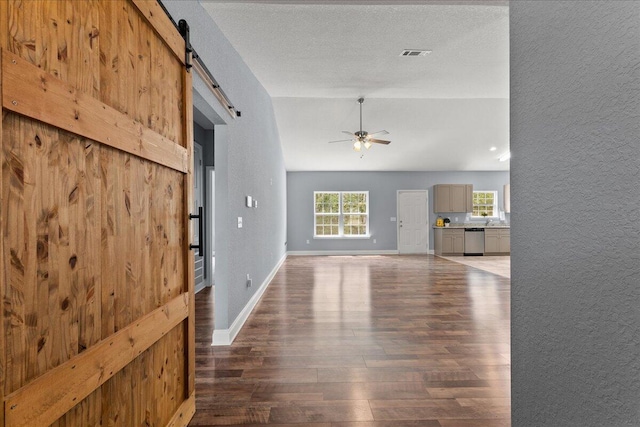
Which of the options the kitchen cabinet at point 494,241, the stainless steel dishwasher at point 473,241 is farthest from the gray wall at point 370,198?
the kitchen cabinet at point 494,241

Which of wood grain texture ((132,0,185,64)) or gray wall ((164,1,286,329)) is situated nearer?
wood grain texture ((132,0,185,64))

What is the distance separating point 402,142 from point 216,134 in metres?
6.19

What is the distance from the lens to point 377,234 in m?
10.0

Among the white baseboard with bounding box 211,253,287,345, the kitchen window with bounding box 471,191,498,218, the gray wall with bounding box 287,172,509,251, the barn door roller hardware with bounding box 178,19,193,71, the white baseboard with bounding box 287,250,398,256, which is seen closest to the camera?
the barn door roller hardware with bounding box 178,19,193,71

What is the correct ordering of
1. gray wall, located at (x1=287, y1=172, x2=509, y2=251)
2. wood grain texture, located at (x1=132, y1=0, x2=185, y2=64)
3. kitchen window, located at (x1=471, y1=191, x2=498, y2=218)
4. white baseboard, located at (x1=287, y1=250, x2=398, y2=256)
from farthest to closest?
kitchen window, located at (x1=471, y1=191, x2=498, y2=218), gray wall, located at (x1=287, y1=172, x2=509, y2=251), white baseboard, located at (x1=287, y1=250, x2=398, y2=256), wood grain texture, located at (x1=132, y1=0, x2=185, y2=64)

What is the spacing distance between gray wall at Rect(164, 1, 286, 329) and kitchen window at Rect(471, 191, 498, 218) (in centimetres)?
800

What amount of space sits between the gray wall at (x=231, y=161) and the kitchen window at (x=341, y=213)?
5.52m

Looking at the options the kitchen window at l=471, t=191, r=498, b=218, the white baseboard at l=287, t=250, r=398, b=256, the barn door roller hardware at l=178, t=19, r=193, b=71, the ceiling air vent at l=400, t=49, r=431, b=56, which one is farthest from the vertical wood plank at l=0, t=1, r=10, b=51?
the kitchen window at l=471, t=191, r=498, b=218

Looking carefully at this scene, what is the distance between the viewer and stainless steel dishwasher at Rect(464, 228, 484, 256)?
9492 millimetres

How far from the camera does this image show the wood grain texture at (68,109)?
0.81 meters

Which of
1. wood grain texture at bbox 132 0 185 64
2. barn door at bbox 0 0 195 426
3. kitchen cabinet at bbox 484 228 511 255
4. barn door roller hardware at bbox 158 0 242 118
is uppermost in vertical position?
barn door roller hardware at bbox 158 0 242 118

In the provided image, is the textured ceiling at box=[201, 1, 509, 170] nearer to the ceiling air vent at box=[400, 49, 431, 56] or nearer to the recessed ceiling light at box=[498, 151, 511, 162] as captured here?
the ceiling air vent at box=[400, 49, 431, 56]

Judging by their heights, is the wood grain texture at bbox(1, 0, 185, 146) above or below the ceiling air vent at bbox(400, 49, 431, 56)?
below

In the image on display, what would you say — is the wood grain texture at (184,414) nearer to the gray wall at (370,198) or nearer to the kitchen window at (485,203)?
the gray wall at (370,198)
